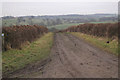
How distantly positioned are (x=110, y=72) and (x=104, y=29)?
16.5 meters

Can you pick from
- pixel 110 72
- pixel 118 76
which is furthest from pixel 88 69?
pixel 118 76

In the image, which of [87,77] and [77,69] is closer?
[87,77]

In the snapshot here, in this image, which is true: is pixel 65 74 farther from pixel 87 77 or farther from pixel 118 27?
pixel 118 27

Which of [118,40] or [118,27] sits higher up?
[118,27]

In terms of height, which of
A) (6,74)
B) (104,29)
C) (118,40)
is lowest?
(6,74)

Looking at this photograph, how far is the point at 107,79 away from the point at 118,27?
13107mm

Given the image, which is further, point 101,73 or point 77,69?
point 77,69

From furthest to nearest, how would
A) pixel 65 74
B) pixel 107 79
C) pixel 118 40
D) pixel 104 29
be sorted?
pixel 104 29
pixel 118 40
pixel 65 74
pixel 107 79

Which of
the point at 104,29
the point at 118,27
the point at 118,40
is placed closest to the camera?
the point at 118,40

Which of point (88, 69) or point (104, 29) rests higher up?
point (104, 29)

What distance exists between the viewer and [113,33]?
18.8m

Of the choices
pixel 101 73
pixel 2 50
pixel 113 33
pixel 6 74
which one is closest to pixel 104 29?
pixel 113 33

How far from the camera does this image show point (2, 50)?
1216 centimetres

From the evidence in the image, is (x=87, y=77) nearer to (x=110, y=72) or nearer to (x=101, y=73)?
(x=101, y=73)
